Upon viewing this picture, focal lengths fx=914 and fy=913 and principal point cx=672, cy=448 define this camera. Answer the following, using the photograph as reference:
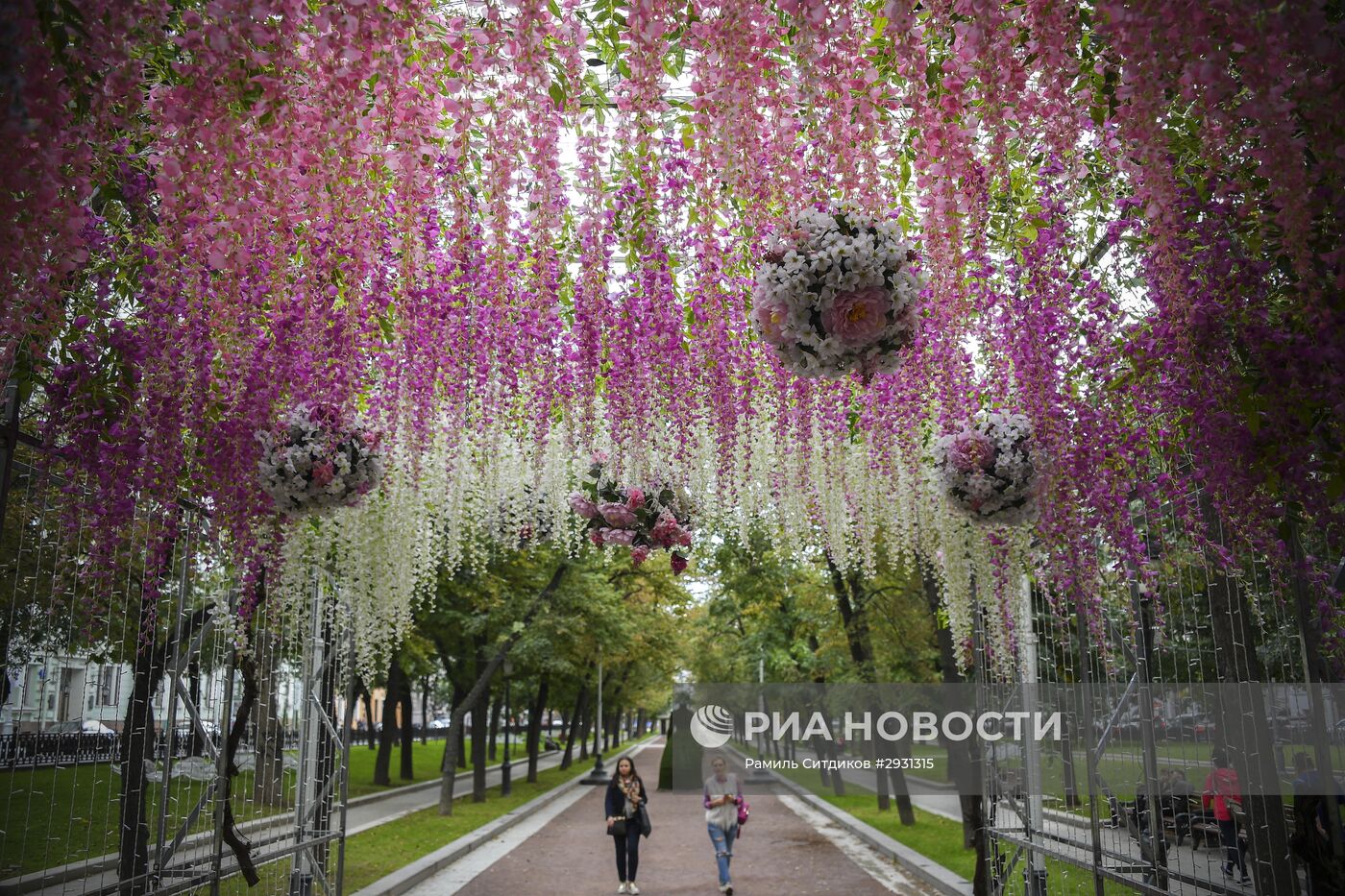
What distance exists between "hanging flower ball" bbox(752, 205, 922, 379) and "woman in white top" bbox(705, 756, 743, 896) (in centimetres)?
742

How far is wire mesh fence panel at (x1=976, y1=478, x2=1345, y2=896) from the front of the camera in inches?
127

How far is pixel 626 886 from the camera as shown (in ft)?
30.1

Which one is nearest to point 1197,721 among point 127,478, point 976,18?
point 976,18

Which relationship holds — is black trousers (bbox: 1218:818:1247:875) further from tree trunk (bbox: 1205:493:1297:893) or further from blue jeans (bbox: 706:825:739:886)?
blue jeans (bbox: 706:825:739:886)

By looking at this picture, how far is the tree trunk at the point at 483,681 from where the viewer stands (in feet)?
46.9

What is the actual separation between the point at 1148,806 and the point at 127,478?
433 cm

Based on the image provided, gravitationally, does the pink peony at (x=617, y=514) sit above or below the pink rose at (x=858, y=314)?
below

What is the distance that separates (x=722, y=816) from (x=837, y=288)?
793 centimetres

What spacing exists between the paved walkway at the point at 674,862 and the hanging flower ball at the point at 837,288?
7.65 meters

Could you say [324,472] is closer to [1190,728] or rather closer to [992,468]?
[992,468]

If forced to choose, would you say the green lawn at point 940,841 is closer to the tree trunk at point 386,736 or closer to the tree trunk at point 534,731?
the tree trunk at point 534,731

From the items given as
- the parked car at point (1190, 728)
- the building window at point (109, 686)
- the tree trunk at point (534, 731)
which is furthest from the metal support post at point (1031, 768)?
the tree trunk at point (534, 731)

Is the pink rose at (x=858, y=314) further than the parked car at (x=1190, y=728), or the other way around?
the parked car at (x=1190, y=728)

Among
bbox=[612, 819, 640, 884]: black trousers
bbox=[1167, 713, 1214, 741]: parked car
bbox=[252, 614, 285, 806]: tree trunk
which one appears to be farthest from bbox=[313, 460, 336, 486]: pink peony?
bbox=[612, 819, 640, 884]: black trousers
